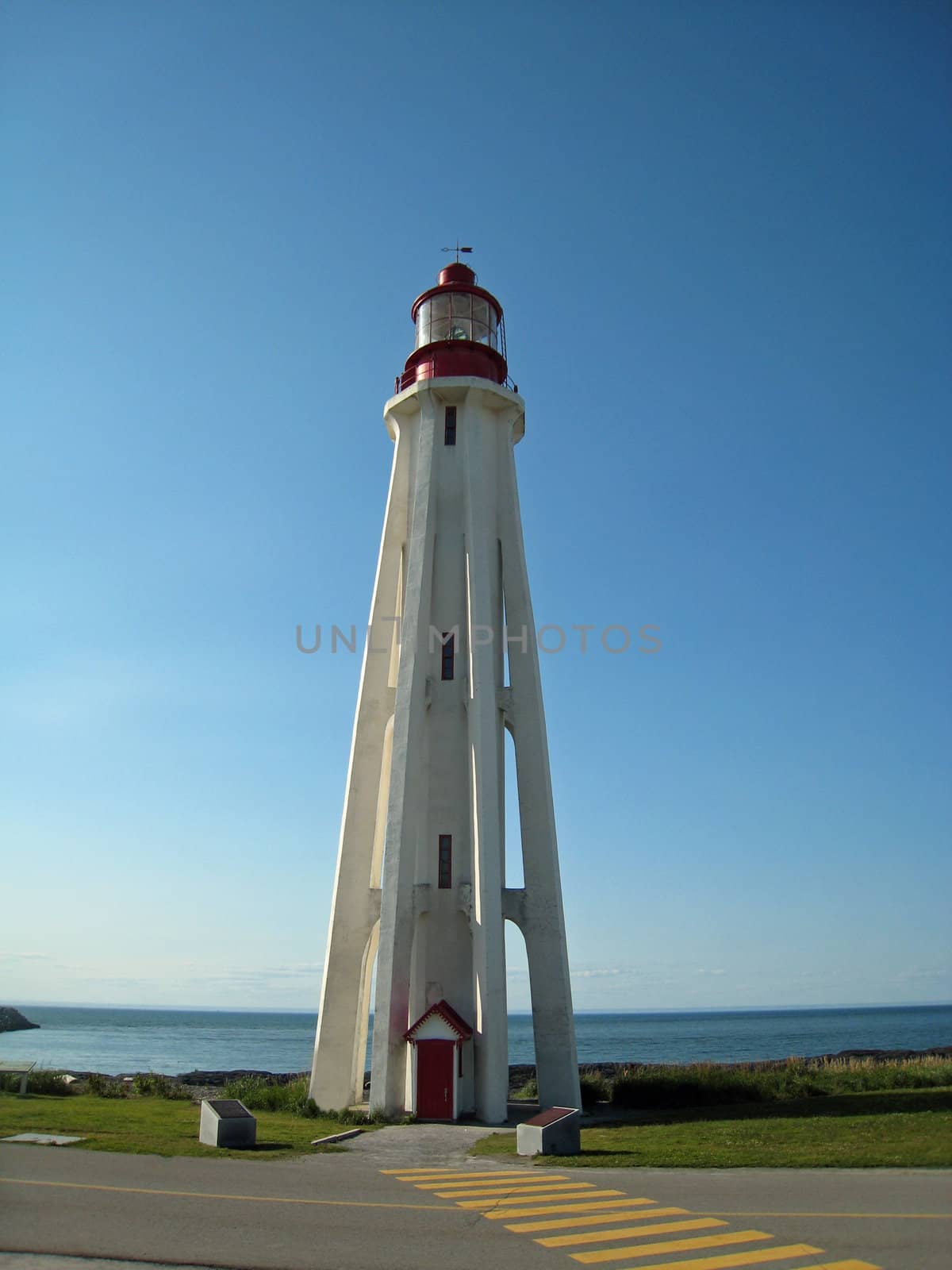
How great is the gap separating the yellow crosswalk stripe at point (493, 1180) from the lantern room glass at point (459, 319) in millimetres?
22264

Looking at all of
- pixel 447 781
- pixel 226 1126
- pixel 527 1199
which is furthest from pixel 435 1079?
pixel 527 1199

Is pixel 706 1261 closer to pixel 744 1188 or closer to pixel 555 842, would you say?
pixel 744 1188

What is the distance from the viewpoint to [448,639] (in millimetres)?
25625

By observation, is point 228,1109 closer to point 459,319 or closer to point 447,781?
point 447,781

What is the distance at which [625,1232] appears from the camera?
398 inches

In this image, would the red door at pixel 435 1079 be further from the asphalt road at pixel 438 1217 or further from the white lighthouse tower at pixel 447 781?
the asphalt road at pixel 438 1217

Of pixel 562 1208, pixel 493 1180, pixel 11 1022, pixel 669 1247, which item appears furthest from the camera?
pixel 11 1022

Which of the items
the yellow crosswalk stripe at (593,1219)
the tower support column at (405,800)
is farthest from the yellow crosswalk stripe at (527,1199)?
the tower support column at (405,800)

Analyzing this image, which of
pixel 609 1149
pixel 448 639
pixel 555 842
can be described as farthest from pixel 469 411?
pixel 609 1149

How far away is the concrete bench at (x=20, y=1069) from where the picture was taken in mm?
22469

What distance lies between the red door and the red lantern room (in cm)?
1822

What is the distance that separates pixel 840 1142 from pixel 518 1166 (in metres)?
5.54

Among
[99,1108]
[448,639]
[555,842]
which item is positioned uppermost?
[448,639]

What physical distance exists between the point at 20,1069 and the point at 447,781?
12803mm
